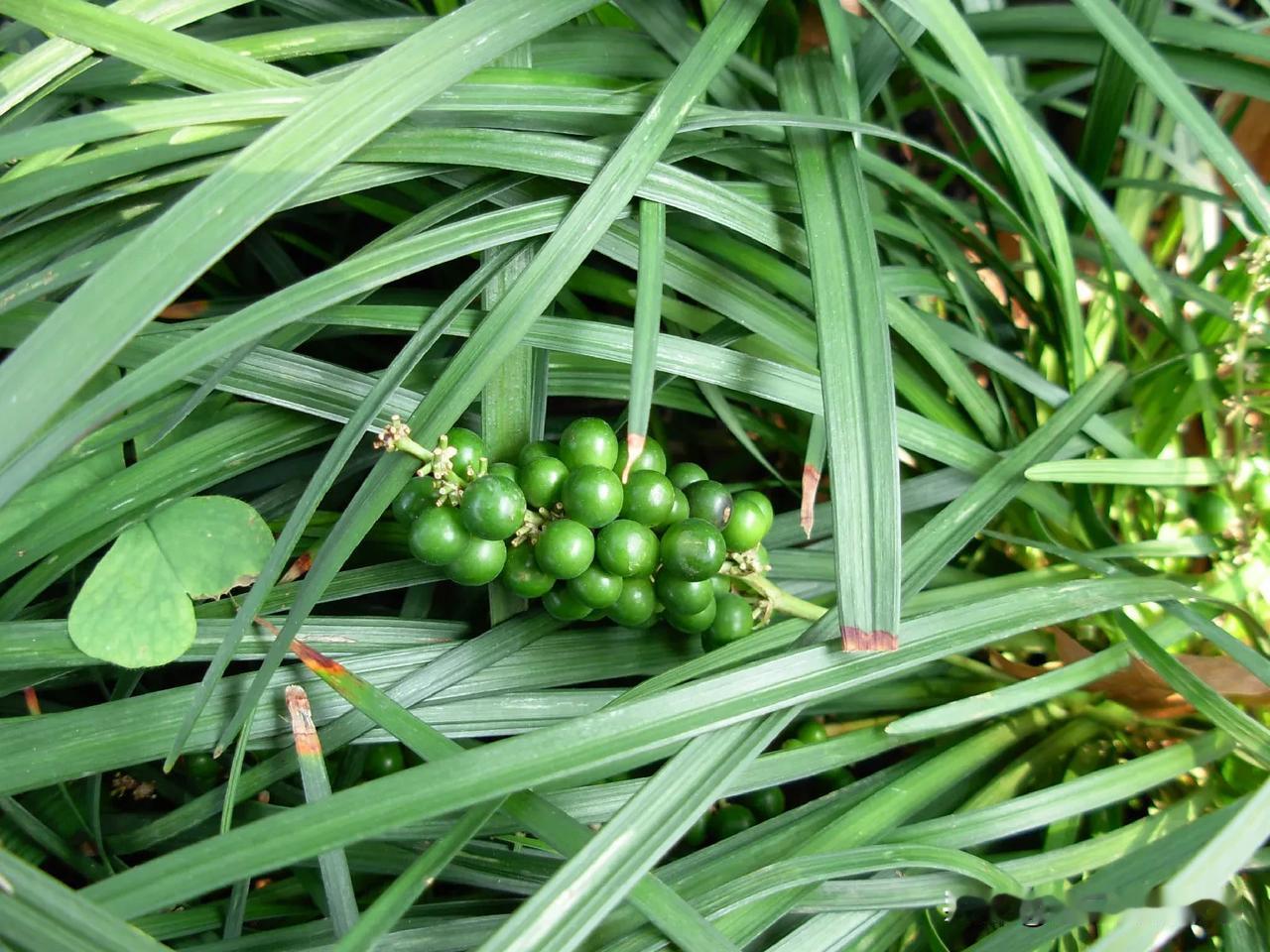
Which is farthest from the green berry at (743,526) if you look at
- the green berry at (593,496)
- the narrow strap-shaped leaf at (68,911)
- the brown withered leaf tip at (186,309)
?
the brown withered leaf tip at (186,309)

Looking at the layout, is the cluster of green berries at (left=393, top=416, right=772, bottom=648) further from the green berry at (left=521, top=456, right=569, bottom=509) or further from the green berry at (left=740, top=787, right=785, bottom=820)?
the green berry at (left=740, top=787, right=785, bottom=820)

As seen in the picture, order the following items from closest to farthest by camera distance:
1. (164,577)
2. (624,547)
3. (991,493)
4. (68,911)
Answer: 1. (68,911)
2. (624,547)
3. (164,577)
4. (991,493)

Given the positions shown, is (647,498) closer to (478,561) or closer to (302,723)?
(478,561)

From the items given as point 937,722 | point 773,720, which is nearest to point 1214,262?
point 937,722

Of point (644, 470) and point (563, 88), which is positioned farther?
point (563, 88)

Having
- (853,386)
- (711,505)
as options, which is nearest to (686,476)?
(711,505)

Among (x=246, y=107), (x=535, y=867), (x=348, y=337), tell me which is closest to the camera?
(x=246, y=107)

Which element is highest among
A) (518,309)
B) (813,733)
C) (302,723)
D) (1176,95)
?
(1176,95)

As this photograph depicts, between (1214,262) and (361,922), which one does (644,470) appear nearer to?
(361,922)
